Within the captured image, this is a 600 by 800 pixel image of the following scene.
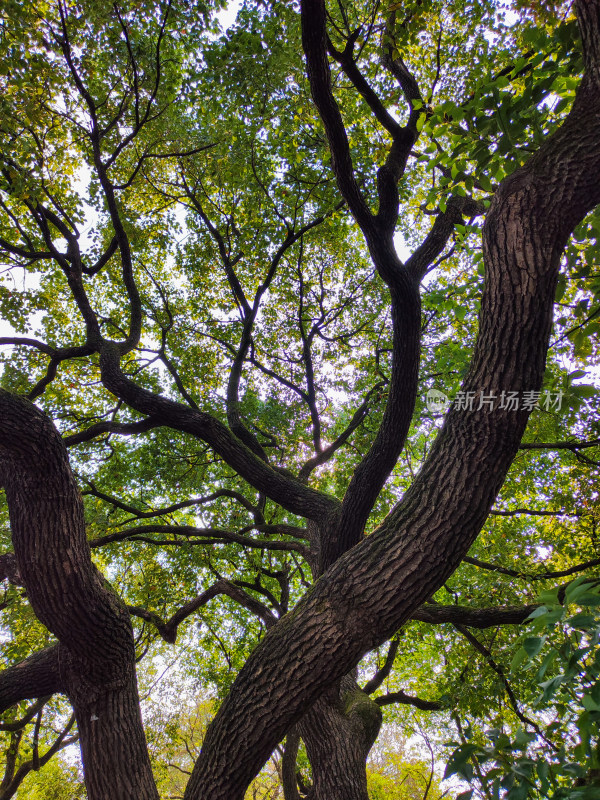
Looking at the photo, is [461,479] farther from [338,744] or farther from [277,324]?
[277,324]

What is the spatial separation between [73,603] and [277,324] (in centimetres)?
615

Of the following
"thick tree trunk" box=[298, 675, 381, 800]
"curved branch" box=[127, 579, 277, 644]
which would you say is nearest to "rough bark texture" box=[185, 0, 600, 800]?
"thick tree trunk" box=[298, 675, 381, 800]

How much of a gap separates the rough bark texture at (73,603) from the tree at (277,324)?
2cm

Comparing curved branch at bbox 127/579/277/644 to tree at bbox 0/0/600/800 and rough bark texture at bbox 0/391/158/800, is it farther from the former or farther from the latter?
rough bark texture at bbox 0/391/158/800

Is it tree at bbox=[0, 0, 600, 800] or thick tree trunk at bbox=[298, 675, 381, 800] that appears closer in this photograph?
tree at bbox=[0, 0, 600, 800]

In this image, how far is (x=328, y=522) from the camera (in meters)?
4.86

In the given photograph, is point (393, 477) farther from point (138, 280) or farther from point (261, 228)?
point (138, 280)

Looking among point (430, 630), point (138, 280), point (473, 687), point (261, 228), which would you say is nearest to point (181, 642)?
point (430, 630)

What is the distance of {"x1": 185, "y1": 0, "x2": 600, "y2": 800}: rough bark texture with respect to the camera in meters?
2.31

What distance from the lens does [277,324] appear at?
27.3ft

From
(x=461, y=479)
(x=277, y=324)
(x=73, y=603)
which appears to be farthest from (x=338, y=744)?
(x=277, y=324)

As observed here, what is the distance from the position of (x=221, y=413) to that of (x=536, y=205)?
628cm

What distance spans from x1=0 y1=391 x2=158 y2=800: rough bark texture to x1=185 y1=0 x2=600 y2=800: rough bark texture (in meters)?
0.72

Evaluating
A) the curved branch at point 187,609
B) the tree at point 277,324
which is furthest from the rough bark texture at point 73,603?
the curved branch at point 187,609
